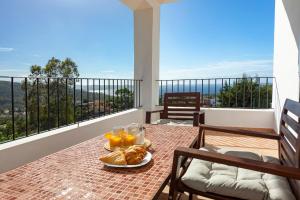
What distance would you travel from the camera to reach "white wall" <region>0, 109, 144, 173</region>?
6.24 ft

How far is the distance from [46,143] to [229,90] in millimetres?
3935

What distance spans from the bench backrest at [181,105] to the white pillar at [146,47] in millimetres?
1001

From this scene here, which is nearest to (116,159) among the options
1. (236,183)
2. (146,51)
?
(236,183)

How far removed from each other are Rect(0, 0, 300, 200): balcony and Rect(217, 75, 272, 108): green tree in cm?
2

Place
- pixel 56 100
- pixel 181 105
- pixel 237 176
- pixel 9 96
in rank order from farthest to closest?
pixel 181 105 < pixel 56 100 < pixel 9 96 < pixel 237 176

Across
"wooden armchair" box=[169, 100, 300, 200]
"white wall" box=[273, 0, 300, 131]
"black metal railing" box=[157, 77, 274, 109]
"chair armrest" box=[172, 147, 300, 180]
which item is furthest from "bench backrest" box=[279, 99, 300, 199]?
"black metal railing" box=[157, 77, 274, 109]

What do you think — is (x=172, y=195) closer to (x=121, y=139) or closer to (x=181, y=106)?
(x=121, y=139)

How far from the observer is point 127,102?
14.4 ft

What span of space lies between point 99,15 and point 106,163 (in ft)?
34.8

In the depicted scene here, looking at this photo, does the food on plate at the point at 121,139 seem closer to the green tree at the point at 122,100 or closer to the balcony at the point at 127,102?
the balcony at the point at 127,102

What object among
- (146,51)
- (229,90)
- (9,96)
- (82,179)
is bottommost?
(82,179)

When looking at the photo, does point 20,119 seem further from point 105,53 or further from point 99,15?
point 105,53

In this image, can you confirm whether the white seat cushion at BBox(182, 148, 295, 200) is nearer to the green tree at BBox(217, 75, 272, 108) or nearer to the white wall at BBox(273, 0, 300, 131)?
the white wall at BBox(273, 0, 300, 131)

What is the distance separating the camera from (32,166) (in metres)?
1.13
